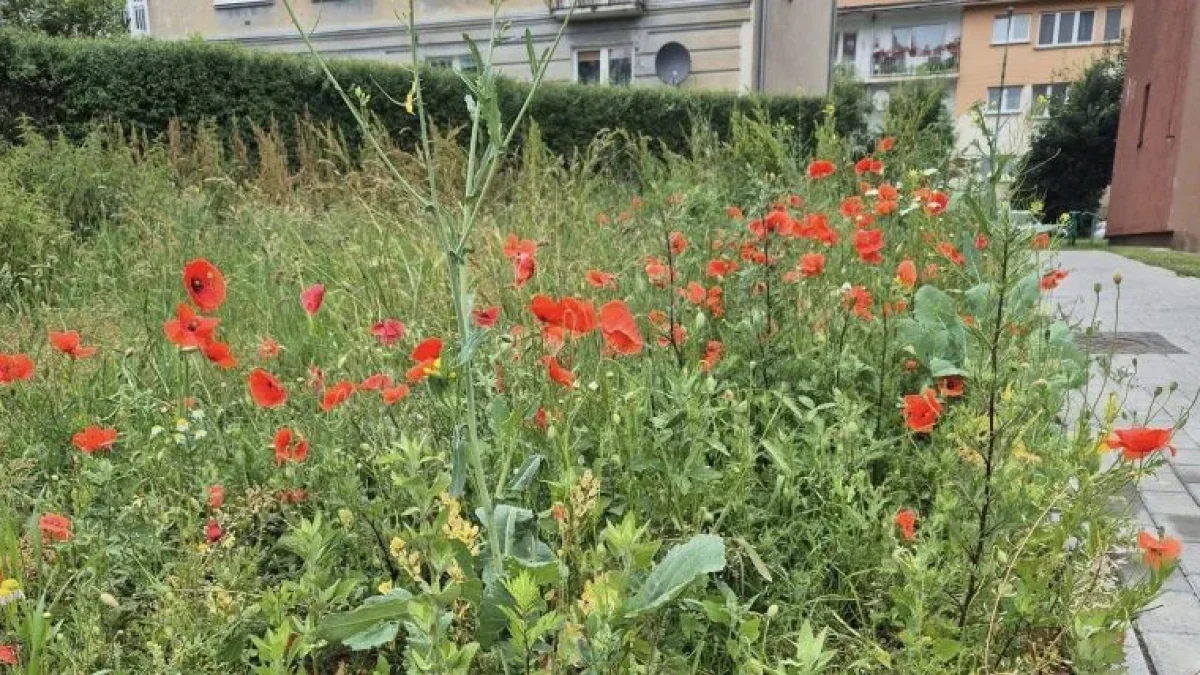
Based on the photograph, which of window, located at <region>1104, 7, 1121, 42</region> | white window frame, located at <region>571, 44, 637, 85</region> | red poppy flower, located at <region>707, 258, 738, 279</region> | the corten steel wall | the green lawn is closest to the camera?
red poppy flower, located at <region>707, 258, 738, 279</region>

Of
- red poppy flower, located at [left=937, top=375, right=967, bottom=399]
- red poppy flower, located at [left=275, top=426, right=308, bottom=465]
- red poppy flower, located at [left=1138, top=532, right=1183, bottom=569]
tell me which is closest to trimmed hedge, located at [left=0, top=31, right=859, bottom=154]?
red poppy flower, located at [left=937, top=375, right=967, bottom=399]

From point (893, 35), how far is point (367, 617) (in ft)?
120

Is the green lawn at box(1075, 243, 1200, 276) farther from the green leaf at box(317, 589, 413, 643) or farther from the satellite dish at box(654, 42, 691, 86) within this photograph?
the satellite dish at box(654, 42, 691, 86)

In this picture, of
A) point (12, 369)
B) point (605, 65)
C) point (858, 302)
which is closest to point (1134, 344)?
point (858, 302)

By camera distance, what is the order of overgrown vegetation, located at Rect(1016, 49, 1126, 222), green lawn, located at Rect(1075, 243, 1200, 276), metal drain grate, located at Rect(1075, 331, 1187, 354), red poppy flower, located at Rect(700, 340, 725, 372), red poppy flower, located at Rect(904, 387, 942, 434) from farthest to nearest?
overgrown vegetation, located at Rect(1016, 49, 1126, 222) → green lawn, located at Rect(1075, 243, 1200, 276) → metal drain grate, located at Rect(1075, 331, 1187, 354) → red poppy flower, located at Rect(700, 340, 725, 372) → red poppy flower, located at Rect(904, 387, 942, 434)

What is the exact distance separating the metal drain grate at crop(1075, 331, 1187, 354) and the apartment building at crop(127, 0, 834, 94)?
1240 cm

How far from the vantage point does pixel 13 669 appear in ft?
3.84

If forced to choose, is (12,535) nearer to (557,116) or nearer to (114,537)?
(114,537)

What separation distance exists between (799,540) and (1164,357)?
313 cm

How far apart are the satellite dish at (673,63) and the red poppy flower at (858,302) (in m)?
15.2

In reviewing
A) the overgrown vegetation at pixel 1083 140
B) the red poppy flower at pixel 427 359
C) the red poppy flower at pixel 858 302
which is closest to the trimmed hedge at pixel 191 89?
the red poppy flower at pixel 858 302

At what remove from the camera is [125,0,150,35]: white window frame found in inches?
784

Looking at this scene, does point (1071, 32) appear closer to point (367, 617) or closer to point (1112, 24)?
point (1112, 24)

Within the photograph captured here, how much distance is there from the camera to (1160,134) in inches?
438
